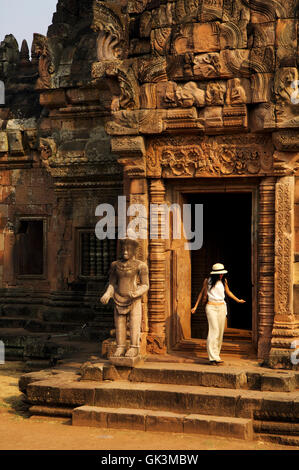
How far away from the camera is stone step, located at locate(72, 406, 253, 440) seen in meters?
9.66

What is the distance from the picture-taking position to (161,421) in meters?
9.97

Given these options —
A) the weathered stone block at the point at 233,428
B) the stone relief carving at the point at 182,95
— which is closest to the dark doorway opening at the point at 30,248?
the stone relief carving at the point at 182,95

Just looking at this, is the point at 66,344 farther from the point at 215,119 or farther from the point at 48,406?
the point at 215,119

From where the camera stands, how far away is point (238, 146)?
1180 centimetres

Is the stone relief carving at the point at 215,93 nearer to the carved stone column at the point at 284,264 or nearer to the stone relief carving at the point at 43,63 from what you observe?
the carved stone column at the point at 284,264

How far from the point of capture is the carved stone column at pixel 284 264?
11.3m

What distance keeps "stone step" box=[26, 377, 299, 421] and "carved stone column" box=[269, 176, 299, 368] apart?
4.09ft

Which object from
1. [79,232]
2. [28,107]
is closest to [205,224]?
[79,232]

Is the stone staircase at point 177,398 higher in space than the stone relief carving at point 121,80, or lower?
lower

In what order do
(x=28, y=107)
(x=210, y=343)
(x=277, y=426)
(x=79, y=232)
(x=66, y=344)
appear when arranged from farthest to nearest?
(x=28, y=107)
(x=79, y=232)
(x=66, y=344)
(x=210, y=343)
(x=277, y=426)

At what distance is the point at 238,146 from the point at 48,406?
4911 millimetres

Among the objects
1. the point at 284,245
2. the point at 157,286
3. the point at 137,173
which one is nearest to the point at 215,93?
the point at 137,173

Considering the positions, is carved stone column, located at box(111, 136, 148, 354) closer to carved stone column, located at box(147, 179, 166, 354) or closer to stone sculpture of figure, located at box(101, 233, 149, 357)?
carved stone column, located at box(147, 179, 166, 354)

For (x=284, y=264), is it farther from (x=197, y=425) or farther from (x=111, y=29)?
(x=111, y=29)
